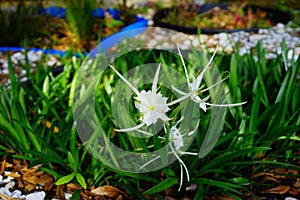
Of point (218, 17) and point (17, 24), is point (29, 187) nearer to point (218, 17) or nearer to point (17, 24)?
point (17, 24)

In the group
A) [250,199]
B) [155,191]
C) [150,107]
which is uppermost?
[150,107]

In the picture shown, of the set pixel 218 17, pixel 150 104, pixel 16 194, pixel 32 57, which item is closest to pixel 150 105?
pixel 150 104

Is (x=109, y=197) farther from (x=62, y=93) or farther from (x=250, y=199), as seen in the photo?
(x=62, y=93)

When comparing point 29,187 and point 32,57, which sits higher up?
point 32,57

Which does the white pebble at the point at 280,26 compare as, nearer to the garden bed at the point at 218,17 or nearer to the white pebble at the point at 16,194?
the garden bed at the point at 218,17

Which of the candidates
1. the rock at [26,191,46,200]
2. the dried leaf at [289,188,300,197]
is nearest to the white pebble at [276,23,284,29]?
the dried leaf at [289,188,300,197]

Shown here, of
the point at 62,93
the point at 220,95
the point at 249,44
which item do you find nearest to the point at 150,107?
the point at 220,95

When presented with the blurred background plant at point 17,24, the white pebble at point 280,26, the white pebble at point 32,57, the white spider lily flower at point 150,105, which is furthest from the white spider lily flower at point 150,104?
the white pebble at point 280,26

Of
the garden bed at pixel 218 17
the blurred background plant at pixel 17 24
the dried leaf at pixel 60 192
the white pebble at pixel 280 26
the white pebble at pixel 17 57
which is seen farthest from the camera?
the garden bed at pixel 218 17
